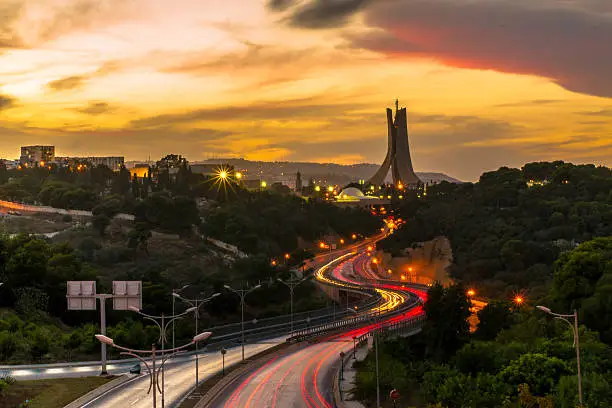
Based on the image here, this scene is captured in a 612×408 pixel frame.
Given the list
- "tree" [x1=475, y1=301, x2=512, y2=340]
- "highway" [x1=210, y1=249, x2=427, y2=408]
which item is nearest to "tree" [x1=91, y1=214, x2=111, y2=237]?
"highway" [x1=210, y1=249, x2=427, y2=408]

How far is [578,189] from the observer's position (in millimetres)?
173375

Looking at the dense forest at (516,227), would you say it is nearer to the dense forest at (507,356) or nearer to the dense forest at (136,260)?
the dense forest at (507,356)

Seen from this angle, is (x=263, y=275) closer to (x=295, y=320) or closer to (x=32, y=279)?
(x=295, y=320)

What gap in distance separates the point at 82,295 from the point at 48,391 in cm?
862

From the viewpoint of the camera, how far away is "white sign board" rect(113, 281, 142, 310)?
57375 millimetres

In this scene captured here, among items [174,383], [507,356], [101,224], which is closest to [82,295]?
[174,383]

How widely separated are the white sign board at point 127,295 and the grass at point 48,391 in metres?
6.29

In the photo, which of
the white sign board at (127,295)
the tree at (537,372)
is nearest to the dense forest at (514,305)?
the tree at (537,372)

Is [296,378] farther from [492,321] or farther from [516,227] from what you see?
[516,227]

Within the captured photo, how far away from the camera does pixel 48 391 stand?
2090 inches

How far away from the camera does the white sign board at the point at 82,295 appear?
58.9 meters

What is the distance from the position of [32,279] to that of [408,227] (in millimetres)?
100059

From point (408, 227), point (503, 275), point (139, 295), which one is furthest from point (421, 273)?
point (139, 295)

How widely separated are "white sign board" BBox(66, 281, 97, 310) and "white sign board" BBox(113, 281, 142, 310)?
2395mm
